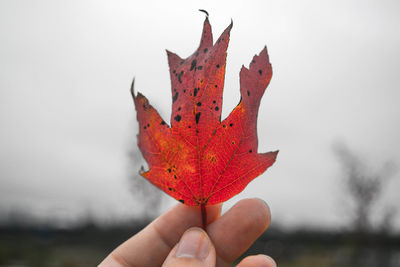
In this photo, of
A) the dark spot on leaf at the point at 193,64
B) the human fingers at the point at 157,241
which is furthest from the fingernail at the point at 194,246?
the dark spot on leaf at the point at 193,64

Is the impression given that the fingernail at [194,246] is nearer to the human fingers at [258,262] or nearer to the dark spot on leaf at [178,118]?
the human fingers at [258,262]

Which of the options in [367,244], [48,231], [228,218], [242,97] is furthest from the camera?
[48,231]

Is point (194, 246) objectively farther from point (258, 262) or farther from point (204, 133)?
point (204, 133)

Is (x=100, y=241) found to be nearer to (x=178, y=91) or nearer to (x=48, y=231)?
(x=48, y=231)

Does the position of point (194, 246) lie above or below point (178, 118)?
below

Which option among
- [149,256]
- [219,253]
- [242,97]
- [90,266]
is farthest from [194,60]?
[90,266]

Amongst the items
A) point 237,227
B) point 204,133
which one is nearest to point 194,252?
point 237,227

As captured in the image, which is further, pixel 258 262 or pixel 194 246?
pixel 258 262
